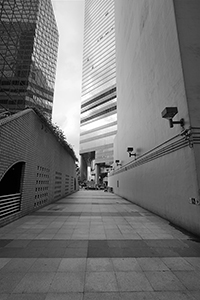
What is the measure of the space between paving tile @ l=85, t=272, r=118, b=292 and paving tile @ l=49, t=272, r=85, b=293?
0.37 ft

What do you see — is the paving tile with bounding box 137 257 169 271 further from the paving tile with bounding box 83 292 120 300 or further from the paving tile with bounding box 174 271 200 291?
the paving tile with bounding box 83 292 120 300

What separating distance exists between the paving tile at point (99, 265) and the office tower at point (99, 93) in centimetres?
4923

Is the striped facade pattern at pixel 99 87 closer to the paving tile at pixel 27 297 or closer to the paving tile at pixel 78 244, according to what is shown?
the paving tile at pixel 78 244

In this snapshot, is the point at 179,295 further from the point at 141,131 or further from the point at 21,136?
the point at 141,131

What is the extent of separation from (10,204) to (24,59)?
15.5m

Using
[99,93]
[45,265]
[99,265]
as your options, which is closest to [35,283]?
[45,265]

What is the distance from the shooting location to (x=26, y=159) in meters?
7.32

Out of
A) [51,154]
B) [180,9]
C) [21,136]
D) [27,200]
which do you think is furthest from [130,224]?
[180,9]

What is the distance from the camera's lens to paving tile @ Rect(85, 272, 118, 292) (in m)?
2.33

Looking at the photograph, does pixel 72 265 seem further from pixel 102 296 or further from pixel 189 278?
pixel 189 278

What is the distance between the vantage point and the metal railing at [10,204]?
566 cm

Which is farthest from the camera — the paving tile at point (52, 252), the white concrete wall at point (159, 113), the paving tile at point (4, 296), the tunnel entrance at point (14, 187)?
the tunnel entrance at point (14, 187)

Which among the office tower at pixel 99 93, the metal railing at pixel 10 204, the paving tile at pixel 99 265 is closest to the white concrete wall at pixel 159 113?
the paving tile at pixel 99 265

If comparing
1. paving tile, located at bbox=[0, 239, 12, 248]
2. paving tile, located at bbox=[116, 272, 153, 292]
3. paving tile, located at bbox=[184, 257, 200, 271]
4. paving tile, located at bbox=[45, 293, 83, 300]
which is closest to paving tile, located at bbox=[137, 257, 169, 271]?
paving tile, located at bbox=[116, 272, 153, 292]
